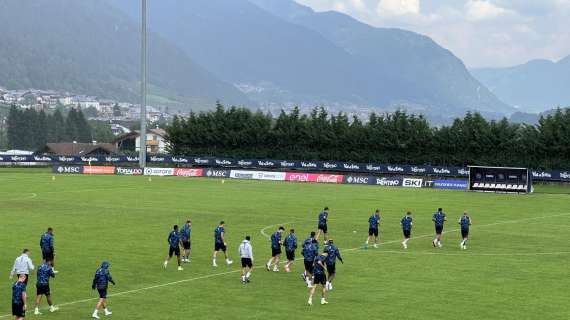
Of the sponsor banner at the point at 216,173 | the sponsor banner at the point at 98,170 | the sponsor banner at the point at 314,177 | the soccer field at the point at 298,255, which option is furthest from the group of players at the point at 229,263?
the sponsor banner at the point at 98,170

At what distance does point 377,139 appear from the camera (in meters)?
130

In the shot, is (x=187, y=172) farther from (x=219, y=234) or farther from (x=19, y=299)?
(x=19, y=299)

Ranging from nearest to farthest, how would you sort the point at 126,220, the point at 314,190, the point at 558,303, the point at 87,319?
the point at 87,319 < the point at 558,303 < the point at 126,220 < the point at 314,190

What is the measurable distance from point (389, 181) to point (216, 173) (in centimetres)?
2592

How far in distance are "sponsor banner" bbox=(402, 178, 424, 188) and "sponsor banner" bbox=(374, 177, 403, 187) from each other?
49 centimetres

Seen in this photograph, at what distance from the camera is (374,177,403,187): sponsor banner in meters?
105

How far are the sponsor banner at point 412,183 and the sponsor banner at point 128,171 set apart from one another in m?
38.5

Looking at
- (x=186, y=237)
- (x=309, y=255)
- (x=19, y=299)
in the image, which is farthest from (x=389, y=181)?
(x=19, y=299)

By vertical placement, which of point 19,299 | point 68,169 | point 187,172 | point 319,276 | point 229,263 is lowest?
point 229,263

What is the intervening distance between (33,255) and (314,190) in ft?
171

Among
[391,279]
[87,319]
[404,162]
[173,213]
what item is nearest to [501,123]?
[404,162]

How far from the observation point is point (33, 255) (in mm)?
45219

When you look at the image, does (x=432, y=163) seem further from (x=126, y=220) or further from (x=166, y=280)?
(x=166, y=280)

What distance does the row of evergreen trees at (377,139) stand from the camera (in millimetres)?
116188
